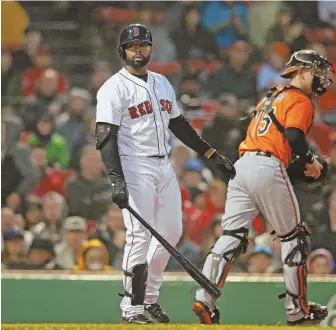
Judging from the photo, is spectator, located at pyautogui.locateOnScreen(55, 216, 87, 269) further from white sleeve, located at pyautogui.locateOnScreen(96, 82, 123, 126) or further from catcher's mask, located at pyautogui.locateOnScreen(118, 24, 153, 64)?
catcher's mask, located at pyautogui.locateOnScreen(118, 24, 153, 64)

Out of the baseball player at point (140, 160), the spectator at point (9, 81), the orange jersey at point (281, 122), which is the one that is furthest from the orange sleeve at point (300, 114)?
the spectator at point (9, 81)

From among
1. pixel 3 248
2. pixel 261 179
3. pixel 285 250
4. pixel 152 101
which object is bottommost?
pixel 3 248

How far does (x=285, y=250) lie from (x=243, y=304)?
1.31 metres

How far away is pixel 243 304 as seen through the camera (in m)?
8.84

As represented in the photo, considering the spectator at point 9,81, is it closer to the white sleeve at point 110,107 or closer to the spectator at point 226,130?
the spectator at point 226,130

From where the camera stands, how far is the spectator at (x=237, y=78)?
13.0 m

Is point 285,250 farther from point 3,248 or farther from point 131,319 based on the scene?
point 3,248

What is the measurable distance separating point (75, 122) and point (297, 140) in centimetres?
565

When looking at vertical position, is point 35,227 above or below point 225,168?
below

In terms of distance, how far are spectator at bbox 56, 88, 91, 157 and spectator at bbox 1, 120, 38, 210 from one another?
510 mm

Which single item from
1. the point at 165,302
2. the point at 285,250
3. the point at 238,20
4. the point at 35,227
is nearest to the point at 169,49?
the point at 238,20

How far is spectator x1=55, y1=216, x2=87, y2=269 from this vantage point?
1074cm

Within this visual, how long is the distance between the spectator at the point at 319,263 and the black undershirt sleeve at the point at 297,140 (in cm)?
303

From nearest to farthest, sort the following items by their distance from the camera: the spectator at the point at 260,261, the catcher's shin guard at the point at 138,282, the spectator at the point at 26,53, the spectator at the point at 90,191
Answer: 1. the catcher's shin guard at the point at 138,282
2. the spectator at the point at 260,261
3. the spectator at the point at 90,191
4. the spectator at the point at 26,53
